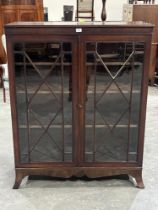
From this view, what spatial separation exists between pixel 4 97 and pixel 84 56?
235cm

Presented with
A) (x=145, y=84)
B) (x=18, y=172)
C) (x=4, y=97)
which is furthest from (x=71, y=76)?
(x=4, y=97)

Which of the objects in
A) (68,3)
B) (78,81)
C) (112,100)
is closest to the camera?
(78,81)

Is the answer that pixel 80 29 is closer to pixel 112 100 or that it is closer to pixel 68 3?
pixel 112 100

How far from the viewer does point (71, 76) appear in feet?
6.48

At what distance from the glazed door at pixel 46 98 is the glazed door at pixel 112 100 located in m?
0.11

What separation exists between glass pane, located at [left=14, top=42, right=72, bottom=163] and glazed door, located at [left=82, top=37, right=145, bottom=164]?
0.43 feet

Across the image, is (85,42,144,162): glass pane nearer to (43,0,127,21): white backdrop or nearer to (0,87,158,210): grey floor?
(0,87,158,210): grey floor

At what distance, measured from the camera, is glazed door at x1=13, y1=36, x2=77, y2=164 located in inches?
75.5

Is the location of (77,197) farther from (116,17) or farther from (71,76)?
(116,17)

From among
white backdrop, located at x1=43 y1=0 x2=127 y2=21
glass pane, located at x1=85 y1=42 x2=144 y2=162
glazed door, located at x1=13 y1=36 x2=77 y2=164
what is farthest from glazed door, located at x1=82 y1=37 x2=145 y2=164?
white backdrop, located at x1=43 y1=0 x2=127 y2=21

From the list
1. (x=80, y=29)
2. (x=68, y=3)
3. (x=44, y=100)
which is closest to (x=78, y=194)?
(x=44, y=100)

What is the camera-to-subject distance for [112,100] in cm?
207

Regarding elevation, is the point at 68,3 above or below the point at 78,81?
above

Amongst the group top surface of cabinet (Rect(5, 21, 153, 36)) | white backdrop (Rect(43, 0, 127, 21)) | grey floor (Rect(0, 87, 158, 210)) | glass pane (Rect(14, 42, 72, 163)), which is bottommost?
grey floor (Rect(0, 87, 158, 210))
